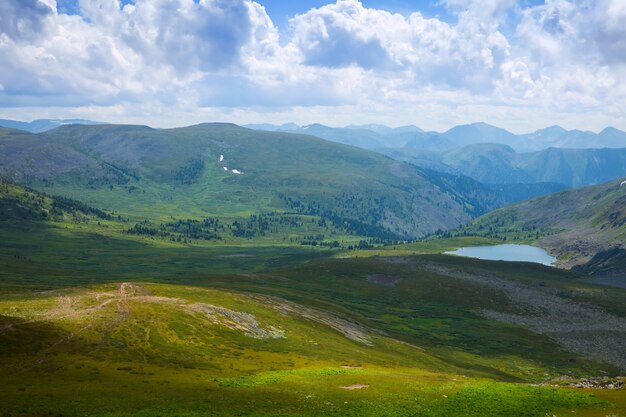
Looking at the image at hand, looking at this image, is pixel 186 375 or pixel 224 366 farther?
pixel 224 366

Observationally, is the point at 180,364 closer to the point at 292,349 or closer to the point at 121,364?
the point at 121,364

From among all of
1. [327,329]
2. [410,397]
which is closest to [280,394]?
[410,397]

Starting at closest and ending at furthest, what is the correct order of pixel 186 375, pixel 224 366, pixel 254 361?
pixel 186 375 → pixel 224 366 → pixel 254 361

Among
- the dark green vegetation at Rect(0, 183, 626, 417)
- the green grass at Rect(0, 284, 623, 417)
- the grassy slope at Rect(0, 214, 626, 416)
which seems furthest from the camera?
the dark green vegetation at Rect(0, 183, 626, 417)

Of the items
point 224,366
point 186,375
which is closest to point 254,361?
point 224,366

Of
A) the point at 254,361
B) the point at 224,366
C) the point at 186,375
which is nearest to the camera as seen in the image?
the point at 186,375

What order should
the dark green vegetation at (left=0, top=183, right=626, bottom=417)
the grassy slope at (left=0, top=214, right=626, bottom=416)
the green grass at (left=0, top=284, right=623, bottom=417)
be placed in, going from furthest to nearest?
the dark green vegetation at (left=0, top=183, right=626, bottom=417) → the grassy slope at (left=0, top=214, right=626, bottom=416) → the green grass at (left=0, top=284, right=623, bottom=417)

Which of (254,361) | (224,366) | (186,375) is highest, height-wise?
(186,375)

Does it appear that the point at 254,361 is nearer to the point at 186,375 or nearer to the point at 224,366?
the point at 224,366

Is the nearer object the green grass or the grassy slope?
the green grass

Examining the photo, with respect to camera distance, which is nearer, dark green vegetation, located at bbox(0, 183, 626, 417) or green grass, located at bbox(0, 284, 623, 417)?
green grass, located at bbox(0, 284, 623, 417)

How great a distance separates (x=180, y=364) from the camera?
2522 inches

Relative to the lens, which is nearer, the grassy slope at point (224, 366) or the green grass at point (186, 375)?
the green grass at point (186, 375)

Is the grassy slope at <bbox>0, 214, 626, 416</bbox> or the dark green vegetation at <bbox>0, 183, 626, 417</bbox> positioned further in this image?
the dark green vegetation at <bbox>0, 183, 626, 417</bbox>
